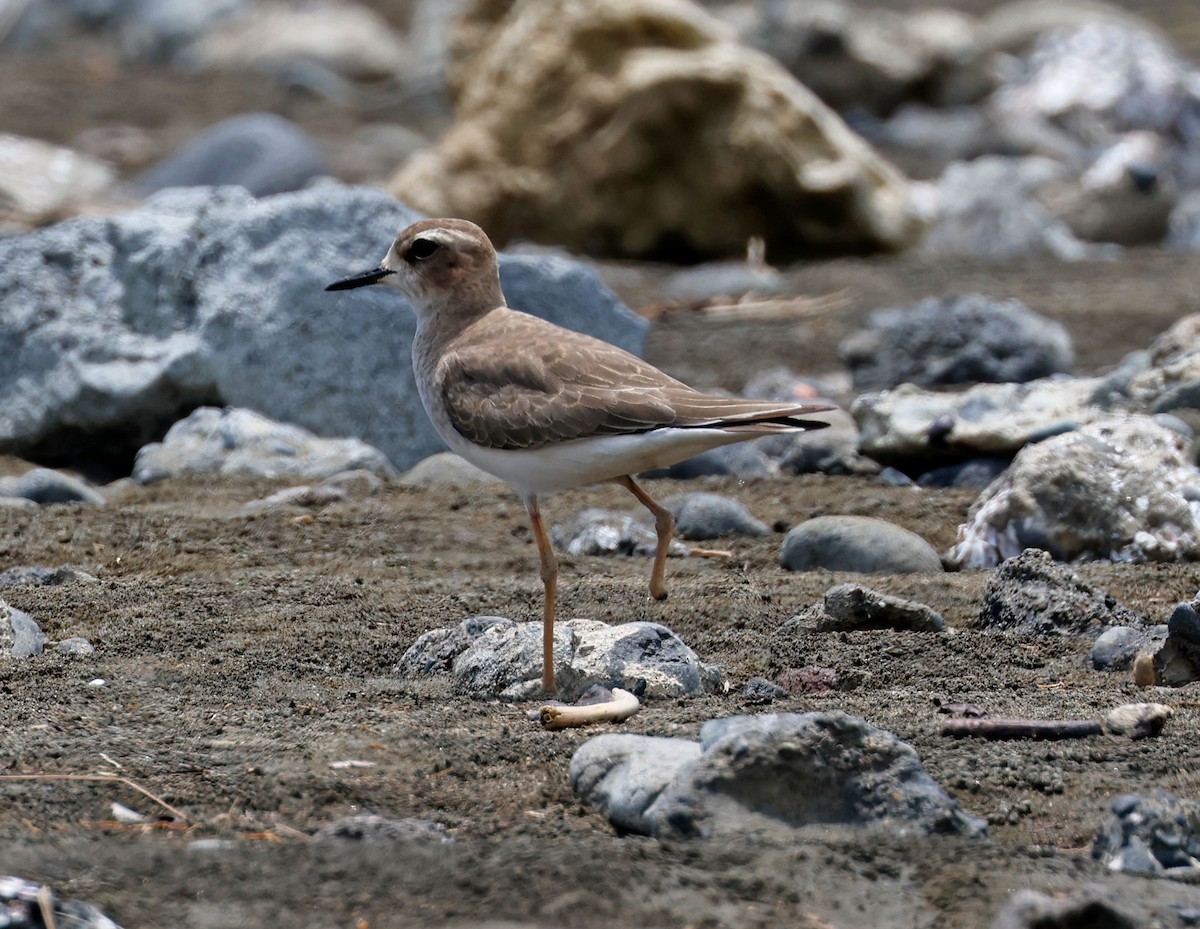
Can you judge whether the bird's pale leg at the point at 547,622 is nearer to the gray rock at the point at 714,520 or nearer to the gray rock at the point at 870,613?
the gray rock at the point at 870,613

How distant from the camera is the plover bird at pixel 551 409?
468cm

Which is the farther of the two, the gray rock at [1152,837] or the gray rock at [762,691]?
the gray rock at [762,691]

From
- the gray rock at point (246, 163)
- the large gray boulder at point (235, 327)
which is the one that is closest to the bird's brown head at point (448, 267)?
the large gray boulder at point (235, 327)

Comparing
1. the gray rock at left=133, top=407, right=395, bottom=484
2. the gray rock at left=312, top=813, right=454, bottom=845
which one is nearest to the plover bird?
the gray rock at left=312, top=813, right=454, bottom=845

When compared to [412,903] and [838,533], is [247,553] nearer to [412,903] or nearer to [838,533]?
[838,533]

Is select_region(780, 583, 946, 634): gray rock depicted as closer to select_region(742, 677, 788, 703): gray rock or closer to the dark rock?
select_region(742, 677, 788, 703): gray rock

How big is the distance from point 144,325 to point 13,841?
18.3 ft

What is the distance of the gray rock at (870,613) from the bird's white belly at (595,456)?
61 centimetres

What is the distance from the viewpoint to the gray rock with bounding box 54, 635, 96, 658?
184 inches

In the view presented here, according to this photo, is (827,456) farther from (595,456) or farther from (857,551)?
(595,456)

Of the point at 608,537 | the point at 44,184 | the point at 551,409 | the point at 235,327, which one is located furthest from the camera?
the point at 44,184

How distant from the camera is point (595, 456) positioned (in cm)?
474

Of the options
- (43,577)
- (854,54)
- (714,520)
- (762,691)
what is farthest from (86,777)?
(854,54)

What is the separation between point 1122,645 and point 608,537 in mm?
2372
